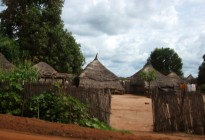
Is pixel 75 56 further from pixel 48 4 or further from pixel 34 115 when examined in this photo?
pixel 34 115

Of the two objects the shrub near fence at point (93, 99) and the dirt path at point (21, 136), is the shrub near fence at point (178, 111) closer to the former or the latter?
the shrub near fence at point (93, 99)

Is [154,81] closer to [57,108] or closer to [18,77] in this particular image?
[18,77]

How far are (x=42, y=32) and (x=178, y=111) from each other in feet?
105

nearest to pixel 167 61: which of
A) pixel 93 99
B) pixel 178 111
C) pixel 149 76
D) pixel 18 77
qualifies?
pixel 149 76

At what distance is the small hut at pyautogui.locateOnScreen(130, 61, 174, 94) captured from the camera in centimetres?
5256

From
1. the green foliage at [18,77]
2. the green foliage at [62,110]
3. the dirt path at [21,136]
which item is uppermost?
the green foliage at [18,77]

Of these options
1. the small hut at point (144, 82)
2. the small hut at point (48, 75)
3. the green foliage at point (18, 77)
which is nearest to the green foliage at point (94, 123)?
the green foliage at point (18, 77)

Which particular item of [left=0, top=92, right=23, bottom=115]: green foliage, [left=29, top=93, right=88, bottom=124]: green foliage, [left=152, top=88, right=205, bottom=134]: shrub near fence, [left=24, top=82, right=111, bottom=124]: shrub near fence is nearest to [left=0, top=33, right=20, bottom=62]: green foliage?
[left=0, top=92, right=23, bottom=115]: green foliage

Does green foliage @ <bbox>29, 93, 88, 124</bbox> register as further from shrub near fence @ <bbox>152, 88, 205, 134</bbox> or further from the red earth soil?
shrub near fence @ <bbox>152, 88, 205, 134</bbox>

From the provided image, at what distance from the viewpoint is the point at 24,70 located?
18031 mm

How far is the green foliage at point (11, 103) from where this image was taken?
546 inches

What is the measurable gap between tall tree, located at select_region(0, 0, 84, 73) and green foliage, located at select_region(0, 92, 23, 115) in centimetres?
2954

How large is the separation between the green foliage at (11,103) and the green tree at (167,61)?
2800 inches

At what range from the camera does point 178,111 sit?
548 inches
